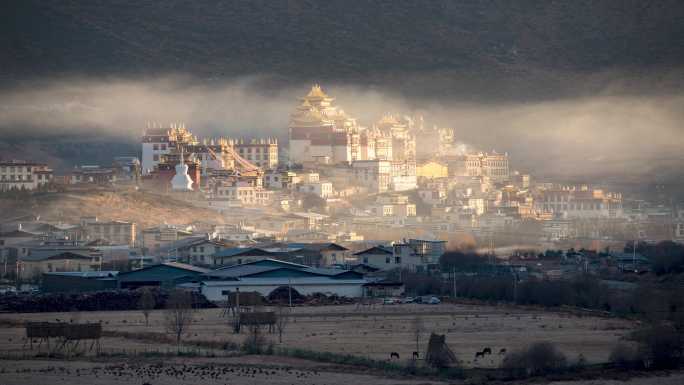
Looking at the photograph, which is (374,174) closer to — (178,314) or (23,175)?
(23,175)

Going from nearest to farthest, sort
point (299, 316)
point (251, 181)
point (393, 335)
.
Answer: point (393, 335) < point (299, 316) < point (251, 181)

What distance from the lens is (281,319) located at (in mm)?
42219

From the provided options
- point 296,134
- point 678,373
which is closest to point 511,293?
point 678,373

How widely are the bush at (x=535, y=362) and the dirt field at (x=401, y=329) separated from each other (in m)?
0.83

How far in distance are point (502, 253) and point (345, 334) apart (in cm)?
2729

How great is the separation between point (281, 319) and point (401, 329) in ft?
8.03

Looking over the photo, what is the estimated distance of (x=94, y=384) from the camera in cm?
3394

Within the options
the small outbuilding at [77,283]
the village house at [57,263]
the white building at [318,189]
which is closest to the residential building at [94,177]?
the white building at [318,189]

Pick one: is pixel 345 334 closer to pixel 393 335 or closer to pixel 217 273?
pixel 393 335

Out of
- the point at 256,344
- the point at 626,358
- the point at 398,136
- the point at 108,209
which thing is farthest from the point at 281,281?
the point at 398,136

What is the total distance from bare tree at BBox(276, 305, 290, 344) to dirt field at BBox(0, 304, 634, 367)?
0.14 meters

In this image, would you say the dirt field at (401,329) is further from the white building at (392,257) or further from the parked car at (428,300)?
the white building at (392,257)

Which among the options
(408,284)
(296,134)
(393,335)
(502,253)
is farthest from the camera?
(296,134)

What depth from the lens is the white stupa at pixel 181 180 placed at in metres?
81.6
